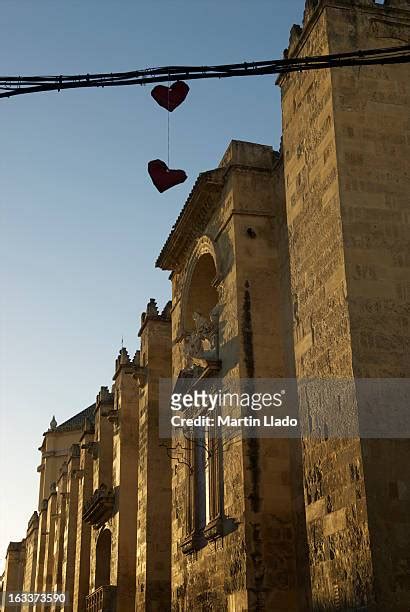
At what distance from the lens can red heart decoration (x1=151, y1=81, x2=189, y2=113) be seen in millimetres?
8547

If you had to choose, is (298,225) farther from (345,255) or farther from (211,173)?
(211,173)

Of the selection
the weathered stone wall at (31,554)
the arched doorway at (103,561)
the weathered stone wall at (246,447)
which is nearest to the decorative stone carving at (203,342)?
the weathered stone wall at (246,447)

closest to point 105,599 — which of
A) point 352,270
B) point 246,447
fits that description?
point 246,447

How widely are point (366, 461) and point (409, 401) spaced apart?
1023 mm

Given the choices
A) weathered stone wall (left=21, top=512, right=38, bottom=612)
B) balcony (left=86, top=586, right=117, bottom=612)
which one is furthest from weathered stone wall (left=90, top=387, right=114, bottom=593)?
weathered stone wall (left=21, top=512, right=38, bottom=612)

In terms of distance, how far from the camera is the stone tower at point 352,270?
10.2 m

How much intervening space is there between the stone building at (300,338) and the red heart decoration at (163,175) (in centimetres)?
321

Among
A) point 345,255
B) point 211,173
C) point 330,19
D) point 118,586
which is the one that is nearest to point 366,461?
point 345,255

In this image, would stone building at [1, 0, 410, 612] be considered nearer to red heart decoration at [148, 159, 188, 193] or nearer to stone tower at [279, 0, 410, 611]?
stone tower at [279, 0, 410, 611]

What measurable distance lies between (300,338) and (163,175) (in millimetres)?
4411

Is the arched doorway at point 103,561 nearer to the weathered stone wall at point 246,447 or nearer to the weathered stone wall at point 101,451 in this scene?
the weathered stone wall at point 101,451

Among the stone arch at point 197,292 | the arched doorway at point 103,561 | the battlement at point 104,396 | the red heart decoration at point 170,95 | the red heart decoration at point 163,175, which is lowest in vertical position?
the arched doorway at point 103,561

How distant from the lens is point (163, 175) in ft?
29.7

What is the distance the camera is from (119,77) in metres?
7.32
